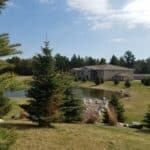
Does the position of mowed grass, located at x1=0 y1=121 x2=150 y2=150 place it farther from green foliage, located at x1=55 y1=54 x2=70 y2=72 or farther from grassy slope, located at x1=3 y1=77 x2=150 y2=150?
green foliage, located at x1=55 y1=54 x2=70 y2=72

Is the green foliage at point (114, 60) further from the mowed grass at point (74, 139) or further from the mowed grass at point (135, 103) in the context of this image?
the mowed grass at point (74, 139)

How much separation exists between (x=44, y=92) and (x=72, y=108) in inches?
205

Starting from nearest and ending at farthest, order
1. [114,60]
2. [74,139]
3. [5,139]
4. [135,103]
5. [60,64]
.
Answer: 1. [5,139]
2. [74,139]
3. [135,103]
4. [60,64]
5. [114,60]

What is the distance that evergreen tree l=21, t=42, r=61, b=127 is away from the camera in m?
18.1

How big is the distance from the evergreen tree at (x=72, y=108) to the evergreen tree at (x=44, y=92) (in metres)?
4.21

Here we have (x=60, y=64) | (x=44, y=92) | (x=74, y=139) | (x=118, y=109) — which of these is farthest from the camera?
(x=60, y=64)

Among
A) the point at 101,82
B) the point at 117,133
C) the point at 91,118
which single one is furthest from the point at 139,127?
the point at 101,82

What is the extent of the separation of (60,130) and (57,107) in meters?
1.75

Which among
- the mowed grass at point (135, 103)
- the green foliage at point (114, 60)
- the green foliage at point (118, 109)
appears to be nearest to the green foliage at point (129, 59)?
the green foliage at point (114, 60)

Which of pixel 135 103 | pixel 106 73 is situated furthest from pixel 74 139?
pixel 106 73

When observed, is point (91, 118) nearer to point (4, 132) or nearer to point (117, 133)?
point (117, 133)

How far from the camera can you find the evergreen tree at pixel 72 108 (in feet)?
75.7

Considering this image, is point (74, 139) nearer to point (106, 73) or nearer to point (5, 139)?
point (5, 139)

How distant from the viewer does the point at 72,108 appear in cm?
2322
